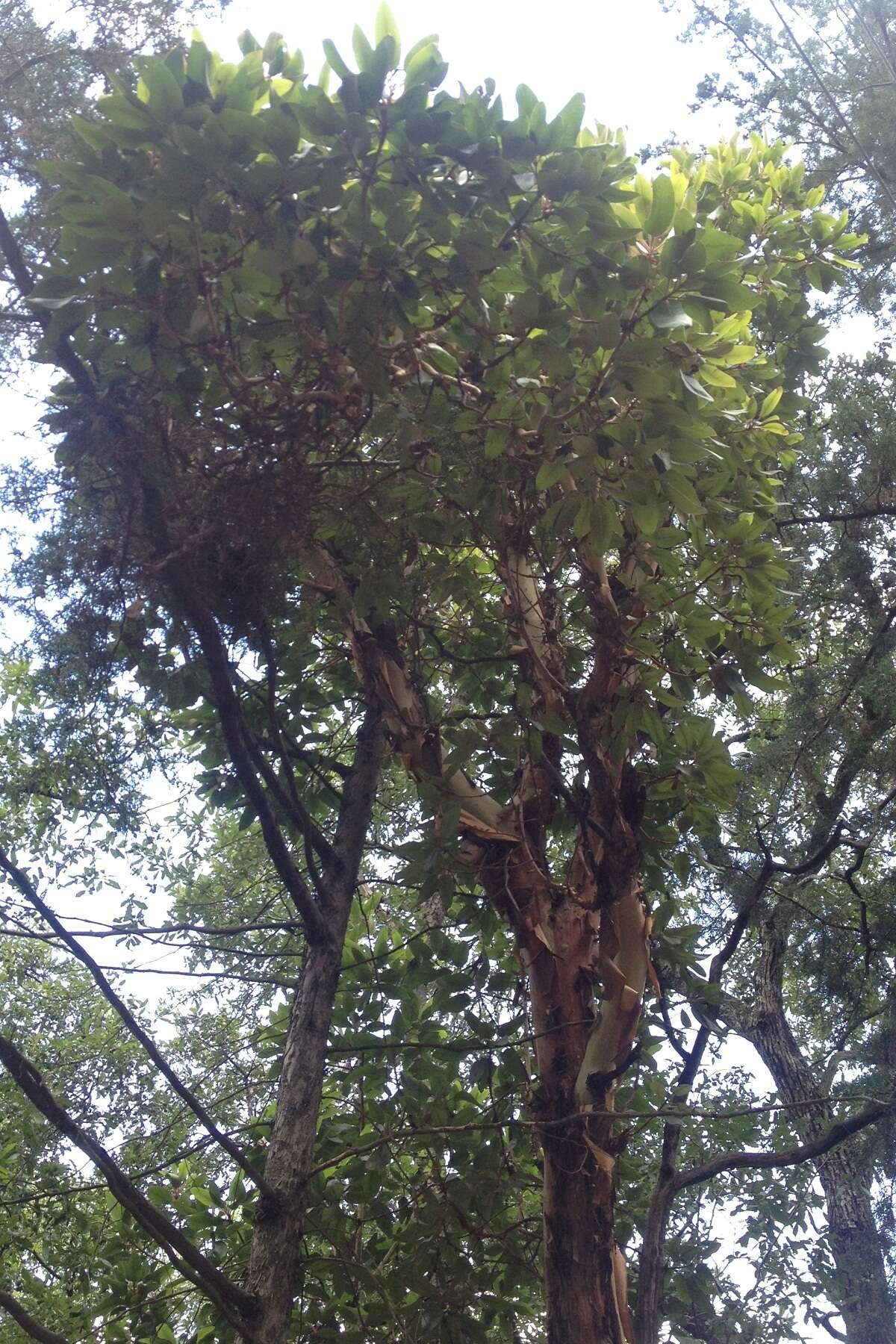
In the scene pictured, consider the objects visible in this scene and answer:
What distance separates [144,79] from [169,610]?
1229 mm

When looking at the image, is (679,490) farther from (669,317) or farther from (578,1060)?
(578,1060)

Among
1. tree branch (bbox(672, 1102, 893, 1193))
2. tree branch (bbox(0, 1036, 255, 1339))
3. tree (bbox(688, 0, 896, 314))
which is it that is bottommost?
tree branch (bbox(0, 1036, 255, 1339))

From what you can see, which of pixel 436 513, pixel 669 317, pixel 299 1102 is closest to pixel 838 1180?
pixel 299 1102

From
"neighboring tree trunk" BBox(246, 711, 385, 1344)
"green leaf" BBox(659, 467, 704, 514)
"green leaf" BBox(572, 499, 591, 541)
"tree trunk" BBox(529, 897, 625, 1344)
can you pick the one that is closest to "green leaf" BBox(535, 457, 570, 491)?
"green leaf" BBox(572, 499, 591, 541)

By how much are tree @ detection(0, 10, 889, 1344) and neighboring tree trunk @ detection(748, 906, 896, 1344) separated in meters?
2.39

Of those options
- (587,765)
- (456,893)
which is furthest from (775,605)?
(456,893)

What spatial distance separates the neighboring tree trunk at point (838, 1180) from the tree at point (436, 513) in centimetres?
239

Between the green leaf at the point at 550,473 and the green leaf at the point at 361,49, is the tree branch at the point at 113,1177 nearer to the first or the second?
the green leaf at the point at 550,473

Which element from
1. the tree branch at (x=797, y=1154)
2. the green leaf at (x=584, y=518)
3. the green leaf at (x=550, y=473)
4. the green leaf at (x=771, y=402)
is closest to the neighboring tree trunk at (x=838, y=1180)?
the tree branch at (x=797, y=1154)

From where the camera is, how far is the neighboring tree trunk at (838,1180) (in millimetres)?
6434

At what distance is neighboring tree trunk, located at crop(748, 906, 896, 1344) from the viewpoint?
6434 mm

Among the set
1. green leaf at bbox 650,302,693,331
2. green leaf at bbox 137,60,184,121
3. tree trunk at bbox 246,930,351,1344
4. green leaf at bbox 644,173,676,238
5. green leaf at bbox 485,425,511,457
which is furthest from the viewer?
green leaf at bbox 485,425,511,457

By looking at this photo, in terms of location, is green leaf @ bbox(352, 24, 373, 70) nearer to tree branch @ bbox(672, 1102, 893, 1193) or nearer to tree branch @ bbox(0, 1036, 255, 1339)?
tree branch @ bbox(0, 1036, 255, 1339)

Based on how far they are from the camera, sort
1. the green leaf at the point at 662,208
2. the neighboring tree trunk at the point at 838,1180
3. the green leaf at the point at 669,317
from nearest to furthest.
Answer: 1. the green leaf at the point at 669,317
2. the green leaf at the point at 662,208
3. the neighboring tree trunk at the point at 838,1180
